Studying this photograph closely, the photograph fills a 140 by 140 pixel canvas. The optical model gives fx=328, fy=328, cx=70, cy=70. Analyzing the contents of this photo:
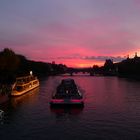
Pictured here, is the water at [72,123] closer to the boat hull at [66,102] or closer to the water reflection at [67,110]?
the water reflection at [67,110]

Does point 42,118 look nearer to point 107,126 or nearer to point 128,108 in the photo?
point 107,126

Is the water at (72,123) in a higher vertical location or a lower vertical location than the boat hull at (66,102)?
lower

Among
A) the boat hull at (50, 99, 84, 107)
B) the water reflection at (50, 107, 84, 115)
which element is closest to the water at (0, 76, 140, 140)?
the water reflection at (50, 107, 84, 115)

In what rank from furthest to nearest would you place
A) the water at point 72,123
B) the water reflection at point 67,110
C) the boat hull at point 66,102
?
the boat hull at point 66,102
the water reflection at point 67,110
the water at point 72,123

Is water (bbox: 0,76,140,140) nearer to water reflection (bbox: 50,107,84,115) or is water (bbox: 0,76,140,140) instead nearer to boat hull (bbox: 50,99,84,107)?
water reflection (bbox: 50,107,84,115)

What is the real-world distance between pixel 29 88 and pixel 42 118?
180ft

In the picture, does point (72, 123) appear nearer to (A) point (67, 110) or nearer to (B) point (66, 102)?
(A) point (67, 110)

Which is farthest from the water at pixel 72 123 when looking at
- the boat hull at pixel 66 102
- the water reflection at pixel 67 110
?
the boat hull at pixel 66 102

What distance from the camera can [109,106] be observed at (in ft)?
216

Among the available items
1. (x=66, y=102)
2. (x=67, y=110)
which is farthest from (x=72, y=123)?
(x=66, y=102)

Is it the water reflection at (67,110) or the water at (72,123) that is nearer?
the water at (72,123)

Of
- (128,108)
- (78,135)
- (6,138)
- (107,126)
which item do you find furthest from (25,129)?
(128,108)

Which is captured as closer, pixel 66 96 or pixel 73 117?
pixel 73 117

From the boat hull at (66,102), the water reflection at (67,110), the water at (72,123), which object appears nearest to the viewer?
the water at (72,123)
